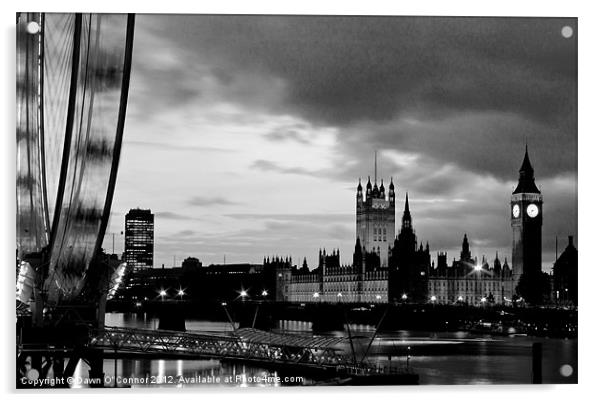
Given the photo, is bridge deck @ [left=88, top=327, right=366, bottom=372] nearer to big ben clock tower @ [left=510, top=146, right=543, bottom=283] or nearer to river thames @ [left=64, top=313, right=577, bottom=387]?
river thames @ [left=64, top=313, right=577, bottom=387]

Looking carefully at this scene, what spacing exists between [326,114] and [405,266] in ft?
52.0

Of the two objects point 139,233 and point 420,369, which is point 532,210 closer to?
point 420,369

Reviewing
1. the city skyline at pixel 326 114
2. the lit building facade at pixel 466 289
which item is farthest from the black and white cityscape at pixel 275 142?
the lit building facade at pixel 466 289

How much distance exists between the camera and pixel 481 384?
6848 millimetres

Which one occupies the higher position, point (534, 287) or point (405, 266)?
point (405, 266)

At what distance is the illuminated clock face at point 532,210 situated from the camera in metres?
6.96

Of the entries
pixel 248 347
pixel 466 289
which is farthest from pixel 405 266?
pixel 248 347

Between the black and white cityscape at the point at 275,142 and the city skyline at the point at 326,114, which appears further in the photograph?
the city skyline at the point at 326,114

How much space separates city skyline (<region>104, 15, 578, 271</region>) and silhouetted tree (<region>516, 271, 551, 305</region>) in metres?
2.92

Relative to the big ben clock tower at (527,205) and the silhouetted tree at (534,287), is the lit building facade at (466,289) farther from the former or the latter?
the big ben clock tower at (527,205)

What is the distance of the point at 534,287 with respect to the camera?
14336mm

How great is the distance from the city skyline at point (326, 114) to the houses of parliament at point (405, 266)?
A: 182 mm
